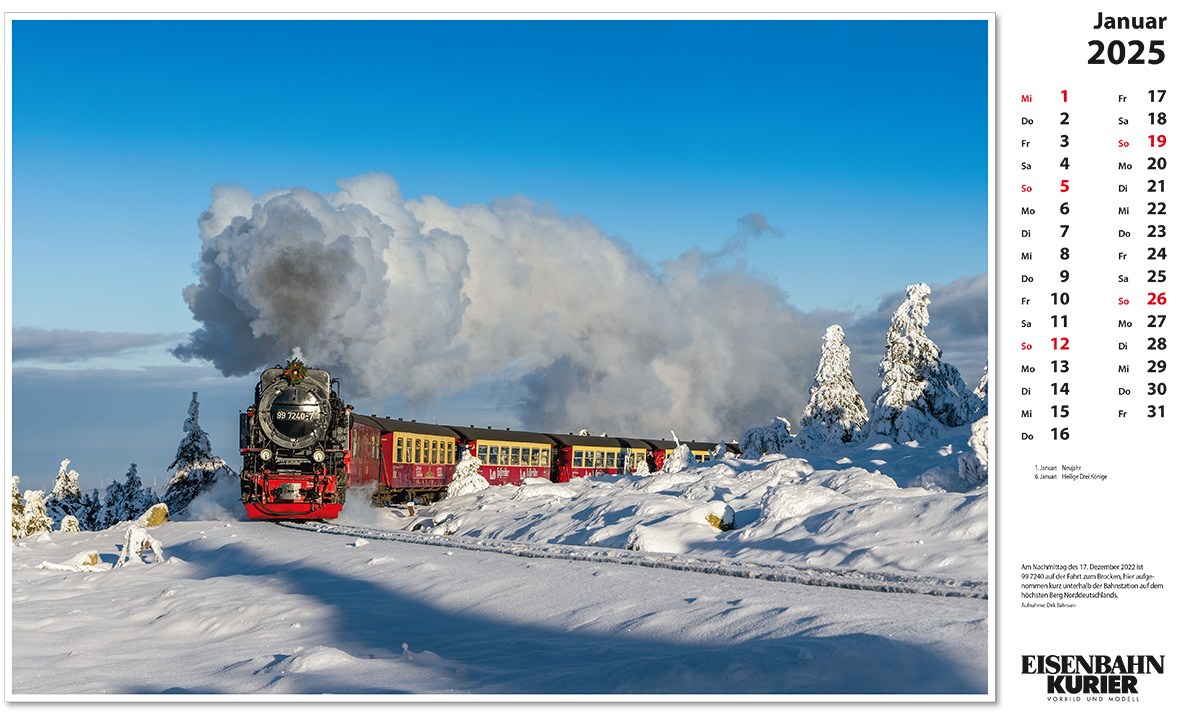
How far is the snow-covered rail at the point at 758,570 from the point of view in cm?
935

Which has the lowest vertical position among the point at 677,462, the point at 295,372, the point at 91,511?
the point at 91,511

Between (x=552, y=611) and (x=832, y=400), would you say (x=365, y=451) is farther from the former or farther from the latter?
(x=832, y=400)

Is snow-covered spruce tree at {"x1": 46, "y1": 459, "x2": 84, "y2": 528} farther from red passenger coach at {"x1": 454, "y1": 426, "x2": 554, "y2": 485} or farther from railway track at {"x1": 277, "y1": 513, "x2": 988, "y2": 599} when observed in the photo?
railway track at {"x1": 277, "y1": 513, "x2": 988, "y2": 599}

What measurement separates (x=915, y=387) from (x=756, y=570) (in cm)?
2901

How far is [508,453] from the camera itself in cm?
3912

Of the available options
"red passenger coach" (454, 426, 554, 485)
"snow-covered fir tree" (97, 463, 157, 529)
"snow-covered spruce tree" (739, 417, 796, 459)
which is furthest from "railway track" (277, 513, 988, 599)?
"snow-covered fir tree" (97, 463, 157, 529)

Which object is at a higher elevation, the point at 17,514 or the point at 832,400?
the point at 832,400

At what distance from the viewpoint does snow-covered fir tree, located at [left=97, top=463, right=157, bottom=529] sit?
48719mm

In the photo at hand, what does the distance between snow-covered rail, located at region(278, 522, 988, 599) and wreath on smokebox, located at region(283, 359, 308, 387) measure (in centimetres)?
838
